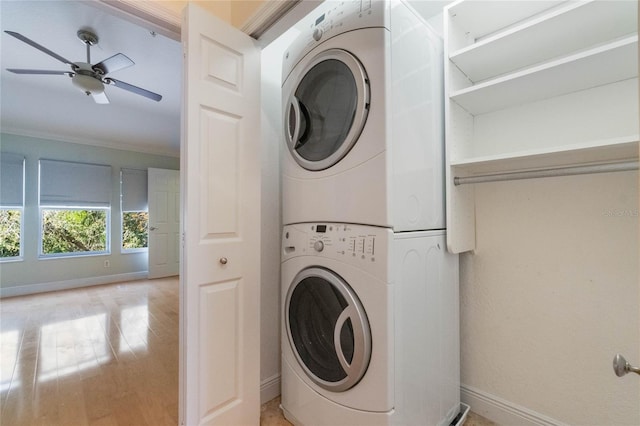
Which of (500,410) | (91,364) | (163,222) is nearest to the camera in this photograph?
(500,410)

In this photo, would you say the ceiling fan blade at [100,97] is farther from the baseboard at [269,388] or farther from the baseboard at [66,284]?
the baseboard at [66,284]

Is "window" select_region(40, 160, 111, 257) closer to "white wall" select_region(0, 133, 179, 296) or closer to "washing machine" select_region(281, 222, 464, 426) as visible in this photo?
"white wall" select_region(0, 133, 179, 296)

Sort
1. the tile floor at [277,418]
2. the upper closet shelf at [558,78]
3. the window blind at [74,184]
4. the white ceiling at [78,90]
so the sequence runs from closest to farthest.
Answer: the upper closet shelf at [558,78] < the tile floor at [277,418] < the white ceiling at [78,90] < the window blind at [74,184]

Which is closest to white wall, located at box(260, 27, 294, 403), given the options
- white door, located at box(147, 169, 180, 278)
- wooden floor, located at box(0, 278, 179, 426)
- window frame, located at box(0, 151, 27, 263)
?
wooden floor, located at box(0, 278, 179, 426)

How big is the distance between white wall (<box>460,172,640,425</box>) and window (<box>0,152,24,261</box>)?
5.62 m

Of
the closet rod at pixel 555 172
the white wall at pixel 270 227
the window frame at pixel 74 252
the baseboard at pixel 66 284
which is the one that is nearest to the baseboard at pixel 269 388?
the white wall at pixel 270 227

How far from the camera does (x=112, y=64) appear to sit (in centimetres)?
225

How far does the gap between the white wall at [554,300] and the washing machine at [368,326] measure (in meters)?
0.18

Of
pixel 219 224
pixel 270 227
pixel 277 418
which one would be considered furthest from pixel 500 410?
pixel 219 224

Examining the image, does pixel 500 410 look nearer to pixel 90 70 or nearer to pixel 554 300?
pixel 554 300

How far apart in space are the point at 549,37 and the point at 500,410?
1727mm

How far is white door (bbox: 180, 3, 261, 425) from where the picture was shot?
45.3 inches

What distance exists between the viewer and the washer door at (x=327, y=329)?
1.05m

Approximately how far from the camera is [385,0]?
104 centimetres
